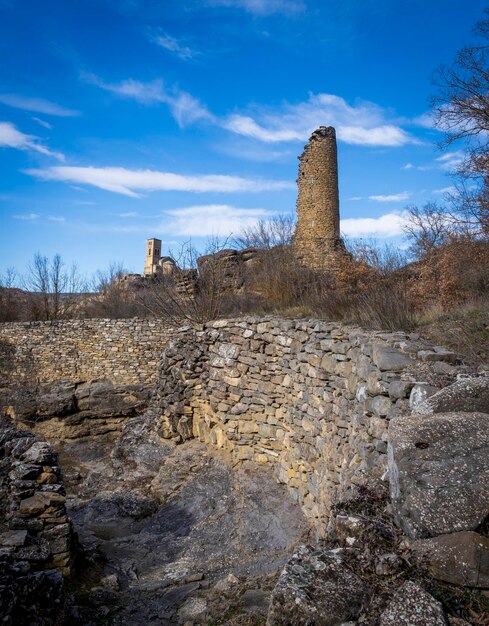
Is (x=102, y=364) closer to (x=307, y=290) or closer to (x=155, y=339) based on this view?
(x=155, y=339)

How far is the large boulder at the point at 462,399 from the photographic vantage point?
3.15 metres

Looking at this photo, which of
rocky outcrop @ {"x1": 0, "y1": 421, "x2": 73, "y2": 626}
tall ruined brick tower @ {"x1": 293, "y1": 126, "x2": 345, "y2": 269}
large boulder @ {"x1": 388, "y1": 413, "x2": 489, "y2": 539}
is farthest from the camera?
tall ruined brick tower @ {"x1": 293, "y1": 126, "x2": 345, "y2": 269}

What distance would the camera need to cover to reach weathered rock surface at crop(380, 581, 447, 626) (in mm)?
2004

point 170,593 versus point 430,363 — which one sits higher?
point 430,363

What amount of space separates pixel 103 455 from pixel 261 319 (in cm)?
729

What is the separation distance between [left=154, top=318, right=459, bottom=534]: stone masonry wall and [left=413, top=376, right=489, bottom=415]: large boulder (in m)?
0.47

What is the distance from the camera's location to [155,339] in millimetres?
19797

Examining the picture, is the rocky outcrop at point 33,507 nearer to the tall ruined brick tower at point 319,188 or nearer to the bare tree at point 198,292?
the bare tree at point 198,292

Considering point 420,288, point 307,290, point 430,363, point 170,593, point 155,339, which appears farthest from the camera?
point 155,339

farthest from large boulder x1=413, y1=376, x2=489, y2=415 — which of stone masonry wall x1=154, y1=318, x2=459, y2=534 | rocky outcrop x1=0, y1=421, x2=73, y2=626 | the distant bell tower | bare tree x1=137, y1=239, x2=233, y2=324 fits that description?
the distant bell tower

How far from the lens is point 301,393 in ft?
23.8

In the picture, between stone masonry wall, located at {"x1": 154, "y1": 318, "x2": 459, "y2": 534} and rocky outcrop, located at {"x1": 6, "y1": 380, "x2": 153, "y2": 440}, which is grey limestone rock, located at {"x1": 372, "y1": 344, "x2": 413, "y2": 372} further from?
rocky outcrop, located at {"x1": 6, "y1": 380, "x2": 153, "y2": 440}

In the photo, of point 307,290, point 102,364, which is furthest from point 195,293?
point 102,364

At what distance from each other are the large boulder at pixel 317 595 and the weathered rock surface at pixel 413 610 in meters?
0.21
